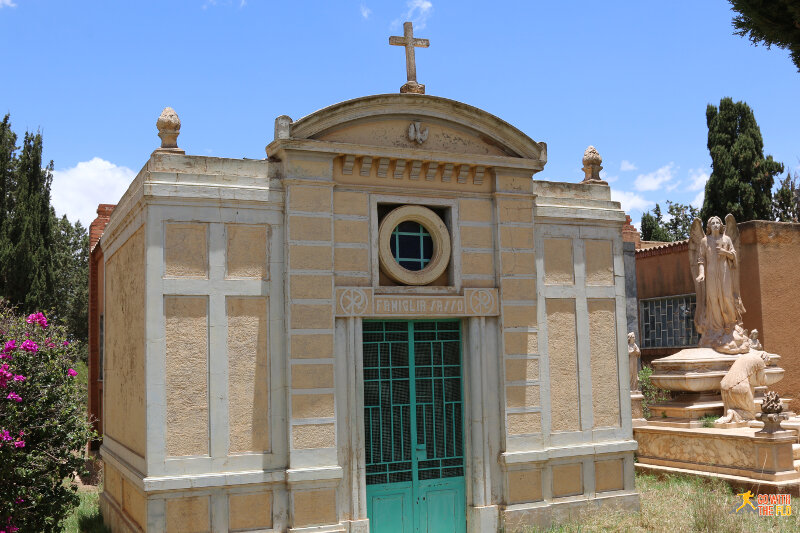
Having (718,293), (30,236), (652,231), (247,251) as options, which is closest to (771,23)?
(247,251)

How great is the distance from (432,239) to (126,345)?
431 centimetres

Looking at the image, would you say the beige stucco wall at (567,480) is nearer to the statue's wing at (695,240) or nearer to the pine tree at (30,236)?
the statue's wing at (695,240)

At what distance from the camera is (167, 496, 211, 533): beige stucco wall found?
8312 mm

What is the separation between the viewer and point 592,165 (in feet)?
37.9

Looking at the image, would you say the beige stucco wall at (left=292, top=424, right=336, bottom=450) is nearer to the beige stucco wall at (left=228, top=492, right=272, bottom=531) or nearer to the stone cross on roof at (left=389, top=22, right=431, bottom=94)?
the beige stucco wall at (left=228, top=492, right=272, bottom=531)

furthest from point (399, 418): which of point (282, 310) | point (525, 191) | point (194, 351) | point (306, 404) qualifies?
point (525, 191)

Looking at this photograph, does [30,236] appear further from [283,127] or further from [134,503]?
[283,127]

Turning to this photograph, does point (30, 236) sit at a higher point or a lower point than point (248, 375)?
higher

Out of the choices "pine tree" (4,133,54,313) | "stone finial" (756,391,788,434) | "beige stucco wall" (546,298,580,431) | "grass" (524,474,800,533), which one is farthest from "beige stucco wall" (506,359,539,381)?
"pine tree" (4,133,54,313)

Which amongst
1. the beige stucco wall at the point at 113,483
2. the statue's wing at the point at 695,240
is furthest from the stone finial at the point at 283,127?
the statue's wing at the point at 695,240

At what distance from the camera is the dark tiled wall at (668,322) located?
2156cm

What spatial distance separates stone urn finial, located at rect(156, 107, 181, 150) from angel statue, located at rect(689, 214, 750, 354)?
11.7 metres

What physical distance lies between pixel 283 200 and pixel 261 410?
2.54 metres

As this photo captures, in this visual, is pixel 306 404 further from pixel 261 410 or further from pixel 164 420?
A: pixel 164 420
